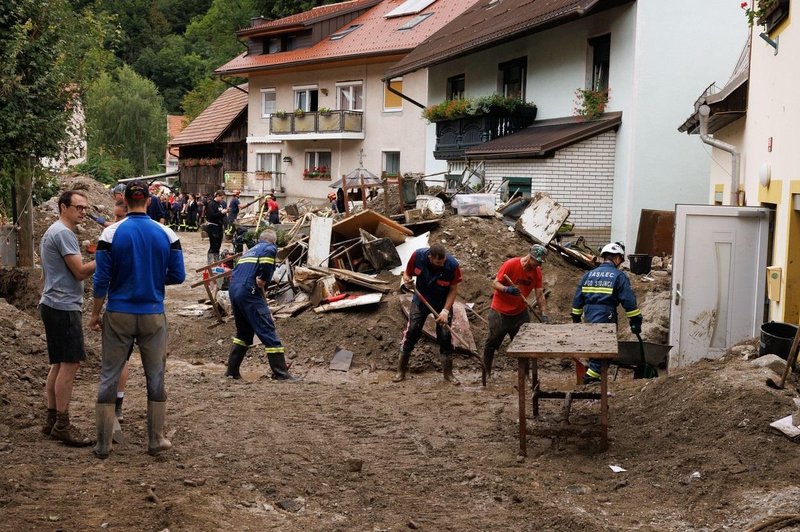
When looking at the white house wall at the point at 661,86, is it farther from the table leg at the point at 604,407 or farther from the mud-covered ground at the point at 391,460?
the table leg at the point at 604,407

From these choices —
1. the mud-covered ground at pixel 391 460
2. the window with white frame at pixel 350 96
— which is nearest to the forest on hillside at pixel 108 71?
the mud-covered ground at pixel 391 460

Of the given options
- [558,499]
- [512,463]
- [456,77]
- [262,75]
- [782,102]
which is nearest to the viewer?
[558,499]

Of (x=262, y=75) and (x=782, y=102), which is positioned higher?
(x=262, y=75)

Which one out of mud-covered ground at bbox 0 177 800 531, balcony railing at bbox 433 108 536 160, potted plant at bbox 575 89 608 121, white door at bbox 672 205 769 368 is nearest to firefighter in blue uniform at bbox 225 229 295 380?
mud-covered ground at bbox 0 177 800 531

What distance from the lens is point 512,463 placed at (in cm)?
744

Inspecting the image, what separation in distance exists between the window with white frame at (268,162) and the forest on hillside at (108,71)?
7.43 metres

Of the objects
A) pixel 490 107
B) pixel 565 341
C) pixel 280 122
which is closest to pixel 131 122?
pixel 280 122

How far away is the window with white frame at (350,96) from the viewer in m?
38.8

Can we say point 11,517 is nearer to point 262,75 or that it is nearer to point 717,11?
point 717,11

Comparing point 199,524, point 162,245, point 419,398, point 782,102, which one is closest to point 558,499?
point 199,524

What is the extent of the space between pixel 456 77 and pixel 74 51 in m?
15.5

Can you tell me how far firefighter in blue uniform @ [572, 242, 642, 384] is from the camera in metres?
9.84

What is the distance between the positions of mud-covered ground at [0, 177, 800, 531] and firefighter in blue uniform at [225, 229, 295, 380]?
16.8 inches

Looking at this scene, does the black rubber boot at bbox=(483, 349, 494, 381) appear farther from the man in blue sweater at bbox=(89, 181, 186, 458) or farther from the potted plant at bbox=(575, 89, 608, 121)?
the potted plant at bbox=(575, 89, 608, 121)
